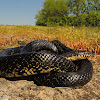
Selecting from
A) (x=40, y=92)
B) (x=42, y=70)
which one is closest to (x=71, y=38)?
(x=42, y=70)

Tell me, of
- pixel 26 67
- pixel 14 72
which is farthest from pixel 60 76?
pixel 14 72

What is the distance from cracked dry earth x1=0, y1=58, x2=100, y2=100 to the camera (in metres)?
2.25

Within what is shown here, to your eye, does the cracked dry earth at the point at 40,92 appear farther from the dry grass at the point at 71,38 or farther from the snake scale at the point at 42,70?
the dry grass at the point at 71,38

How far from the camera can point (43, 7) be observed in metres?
41.5

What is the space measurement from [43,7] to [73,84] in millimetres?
41084

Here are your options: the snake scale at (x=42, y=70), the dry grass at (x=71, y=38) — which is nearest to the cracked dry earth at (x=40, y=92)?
the snake scale at (x=42, y=70)

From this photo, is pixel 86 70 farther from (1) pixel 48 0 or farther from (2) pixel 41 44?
(1) pixel 48 0

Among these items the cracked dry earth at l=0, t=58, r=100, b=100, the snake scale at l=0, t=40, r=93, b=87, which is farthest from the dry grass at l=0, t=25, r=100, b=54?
the cracked dry earth at l=0, t=58, r=100, b=100

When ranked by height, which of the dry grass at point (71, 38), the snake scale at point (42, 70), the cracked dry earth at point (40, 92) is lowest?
the cracked dry earth at point (40, 92)

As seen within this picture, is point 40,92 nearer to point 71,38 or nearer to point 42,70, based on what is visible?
point 42,70

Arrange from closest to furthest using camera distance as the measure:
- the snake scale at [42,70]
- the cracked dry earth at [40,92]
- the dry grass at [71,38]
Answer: the cracked dry earth at [40,92] → the snake scale at [42,70] → the dry grass at [71,38]

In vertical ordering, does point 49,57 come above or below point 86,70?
above

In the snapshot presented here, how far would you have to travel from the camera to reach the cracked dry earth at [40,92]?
2.25 metres

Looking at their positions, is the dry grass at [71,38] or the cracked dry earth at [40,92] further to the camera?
the dry grass at [71,38]
